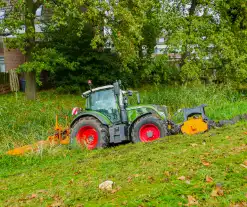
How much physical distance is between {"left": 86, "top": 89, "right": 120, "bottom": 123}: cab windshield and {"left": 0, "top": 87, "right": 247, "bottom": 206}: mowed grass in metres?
1.28

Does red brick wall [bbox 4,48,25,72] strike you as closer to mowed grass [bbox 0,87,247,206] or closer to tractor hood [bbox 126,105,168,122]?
mowed grass [bbox 0,87,247,206]

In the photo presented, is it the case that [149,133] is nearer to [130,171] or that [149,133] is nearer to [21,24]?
[130,171]

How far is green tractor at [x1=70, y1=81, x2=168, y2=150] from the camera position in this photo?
8.84 m

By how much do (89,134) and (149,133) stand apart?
5.39 feet

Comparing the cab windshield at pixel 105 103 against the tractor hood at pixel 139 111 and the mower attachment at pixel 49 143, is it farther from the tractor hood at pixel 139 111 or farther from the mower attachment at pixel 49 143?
the mower attachment at pixel 49 143

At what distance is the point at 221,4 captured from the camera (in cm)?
1636

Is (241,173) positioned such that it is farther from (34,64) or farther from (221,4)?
(221,4)

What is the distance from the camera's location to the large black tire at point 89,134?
8.92m

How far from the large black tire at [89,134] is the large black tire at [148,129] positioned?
30.9 inches

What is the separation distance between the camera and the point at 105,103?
30.5 ft

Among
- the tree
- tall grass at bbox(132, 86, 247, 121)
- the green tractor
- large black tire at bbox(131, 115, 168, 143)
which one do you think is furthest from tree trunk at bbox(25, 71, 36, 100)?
large black tire at bbox(131, 115, 168, 143)

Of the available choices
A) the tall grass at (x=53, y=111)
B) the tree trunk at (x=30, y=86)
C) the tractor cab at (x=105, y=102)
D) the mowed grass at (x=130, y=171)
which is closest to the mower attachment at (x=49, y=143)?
the mowed grass at (x=130, y=171)

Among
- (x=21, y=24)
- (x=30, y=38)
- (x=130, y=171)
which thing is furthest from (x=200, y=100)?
(x=130, y=171)

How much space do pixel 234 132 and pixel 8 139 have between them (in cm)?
598
